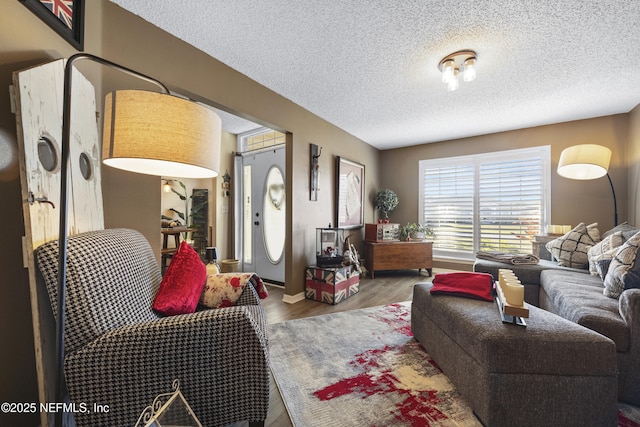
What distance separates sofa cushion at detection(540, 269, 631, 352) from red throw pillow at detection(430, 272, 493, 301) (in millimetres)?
474

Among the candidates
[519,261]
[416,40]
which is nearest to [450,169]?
[519,261]

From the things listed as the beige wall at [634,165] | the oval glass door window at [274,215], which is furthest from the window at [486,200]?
the oval glass door window at [274,215]

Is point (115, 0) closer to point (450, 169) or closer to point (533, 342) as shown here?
point (533, 342)

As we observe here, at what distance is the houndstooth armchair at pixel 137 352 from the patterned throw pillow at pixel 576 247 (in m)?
3.17

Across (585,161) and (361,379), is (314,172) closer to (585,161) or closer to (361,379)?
(361,379)

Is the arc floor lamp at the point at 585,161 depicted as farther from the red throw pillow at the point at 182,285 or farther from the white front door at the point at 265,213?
the red throw pillow at the point at 182,285

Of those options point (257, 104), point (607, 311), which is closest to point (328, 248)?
point (257, 104)

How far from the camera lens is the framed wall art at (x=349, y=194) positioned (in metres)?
3.90

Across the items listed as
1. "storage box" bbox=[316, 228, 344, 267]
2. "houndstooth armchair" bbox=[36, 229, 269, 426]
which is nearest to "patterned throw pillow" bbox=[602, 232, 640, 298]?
"houndstooth armchair" bbox=[36, 229, 269, 426]

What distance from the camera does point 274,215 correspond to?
3.84m

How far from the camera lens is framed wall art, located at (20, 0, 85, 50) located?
1.14m

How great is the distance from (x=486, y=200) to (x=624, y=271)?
278cm

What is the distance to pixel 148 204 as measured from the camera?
1.83 meters

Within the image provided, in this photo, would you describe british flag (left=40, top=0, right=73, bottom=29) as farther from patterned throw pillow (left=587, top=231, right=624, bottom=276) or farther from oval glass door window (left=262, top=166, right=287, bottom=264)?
patterned throw pillow (left=587, top=231, right=624, bottom=276)
